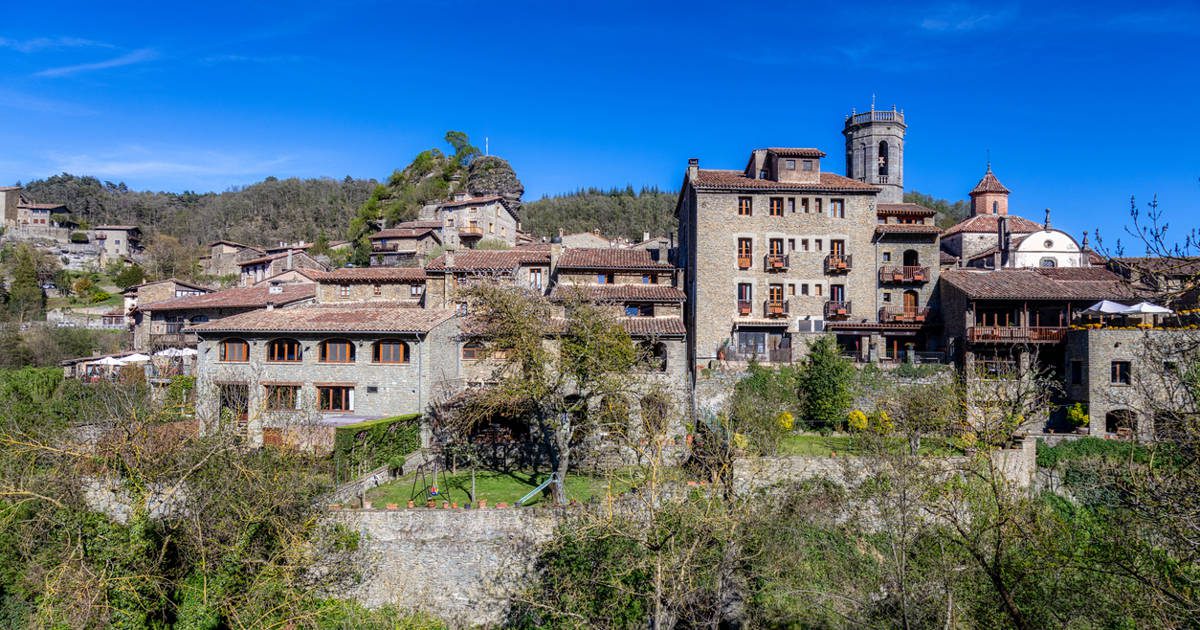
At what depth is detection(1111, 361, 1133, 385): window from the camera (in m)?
27.9

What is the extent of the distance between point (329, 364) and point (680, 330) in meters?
15.4

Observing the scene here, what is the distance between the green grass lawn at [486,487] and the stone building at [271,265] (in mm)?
38617

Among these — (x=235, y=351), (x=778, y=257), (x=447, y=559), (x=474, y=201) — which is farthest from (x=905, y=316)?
(x=474, y=201)

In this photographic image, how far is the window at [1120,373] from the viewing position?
27891mm

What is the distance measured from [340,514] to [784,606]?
11.8 metres

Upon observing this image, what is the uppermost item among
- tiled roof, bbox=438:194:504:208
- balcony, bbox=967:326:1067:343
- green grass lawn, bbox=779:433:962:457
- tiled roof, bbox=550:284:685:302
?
tiled roof, bbox=438:194:504:208

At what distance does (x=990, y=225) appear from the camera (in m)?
45.8

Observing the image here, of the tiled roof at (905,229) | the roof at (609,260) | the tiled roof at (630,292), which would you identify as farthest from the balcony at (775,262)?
the tiled roof at (630,292)

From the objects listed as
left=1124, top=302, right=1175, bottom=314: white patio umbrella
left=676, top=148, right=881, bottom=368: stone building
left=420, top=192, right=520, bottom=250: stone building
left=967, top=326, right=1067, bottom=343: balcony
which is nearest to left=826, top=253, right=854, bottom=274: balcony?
left=676, top=148, right=881, bottom=368: stone building

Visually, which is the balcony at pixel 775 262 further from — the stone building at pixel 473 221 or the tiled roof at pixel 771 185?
the stone building at pixel 473 221

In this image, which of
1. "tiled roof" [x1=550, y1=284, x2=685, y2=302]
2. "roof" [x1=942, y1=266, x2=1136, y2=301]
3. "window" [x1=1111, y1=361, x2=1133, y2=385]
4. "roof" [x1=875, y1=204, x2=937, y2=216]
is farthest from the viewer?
"roof" [x1=875, y1=204, x2=937, y2=216]

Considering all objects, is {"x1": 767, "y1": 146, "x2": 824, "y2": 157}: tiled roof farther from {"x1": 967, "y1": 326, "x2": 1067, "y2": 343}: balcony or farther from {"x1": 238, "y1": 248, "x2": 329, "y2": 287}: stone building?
{"x1": 238, "y1": 248, "x2": 329, "y2": 287}: stone building

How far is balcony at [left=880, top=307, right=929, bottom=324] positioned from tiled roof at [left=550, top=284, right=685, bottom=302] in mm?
11475

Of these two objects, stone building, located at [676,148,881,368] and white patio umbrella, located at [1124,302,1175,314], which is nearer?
white patio umbrella, located at [1124,302,1175,314]
